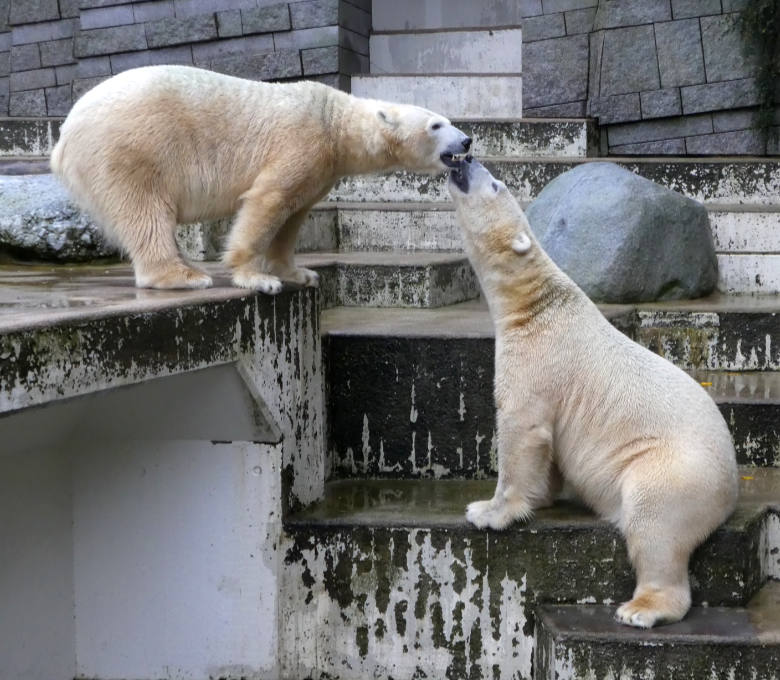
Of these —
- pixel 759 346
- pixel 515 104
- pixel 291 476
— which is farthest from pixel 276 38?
pixel 291 476

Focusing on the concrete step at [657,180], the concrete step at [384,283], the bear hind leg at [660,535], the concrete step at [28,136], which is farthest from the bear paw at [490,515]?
the concrete step at [28,136]

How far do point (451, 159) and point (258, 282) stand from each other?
0.74m

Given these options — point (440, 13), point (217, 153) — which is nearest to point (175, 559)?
point (217, 153)

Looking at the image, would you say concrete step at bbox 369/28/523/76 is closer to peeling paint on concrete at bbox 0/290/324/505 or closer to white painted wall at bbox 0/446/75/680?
peeling paint on concrete at bbox 0/290/324/505

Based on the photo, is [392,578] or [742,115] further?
[742,115]

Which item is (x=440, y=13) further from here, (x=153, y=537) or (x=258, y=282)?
(x=153, y=537)

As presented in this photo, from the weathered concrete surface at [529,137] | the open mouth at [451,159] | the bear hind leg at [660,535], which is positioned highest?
the weathered concrete surface at [529,137]

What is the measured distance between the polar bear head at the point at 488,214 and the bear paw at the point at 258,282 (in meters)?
0.62

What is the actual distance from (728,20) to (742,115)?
2.18ft

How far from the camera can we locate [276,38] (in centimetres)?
881

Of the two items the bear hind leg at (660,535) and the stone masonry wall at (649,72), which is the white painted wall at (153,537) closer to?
the bear hind leg at (660,535)

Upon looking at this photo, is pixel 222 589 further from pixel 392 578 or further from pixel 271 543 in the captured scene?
pixel 392 578

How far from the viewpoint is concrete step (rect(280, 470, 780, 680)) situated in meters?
3.51

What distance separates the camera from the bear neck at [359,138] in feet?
12.5
